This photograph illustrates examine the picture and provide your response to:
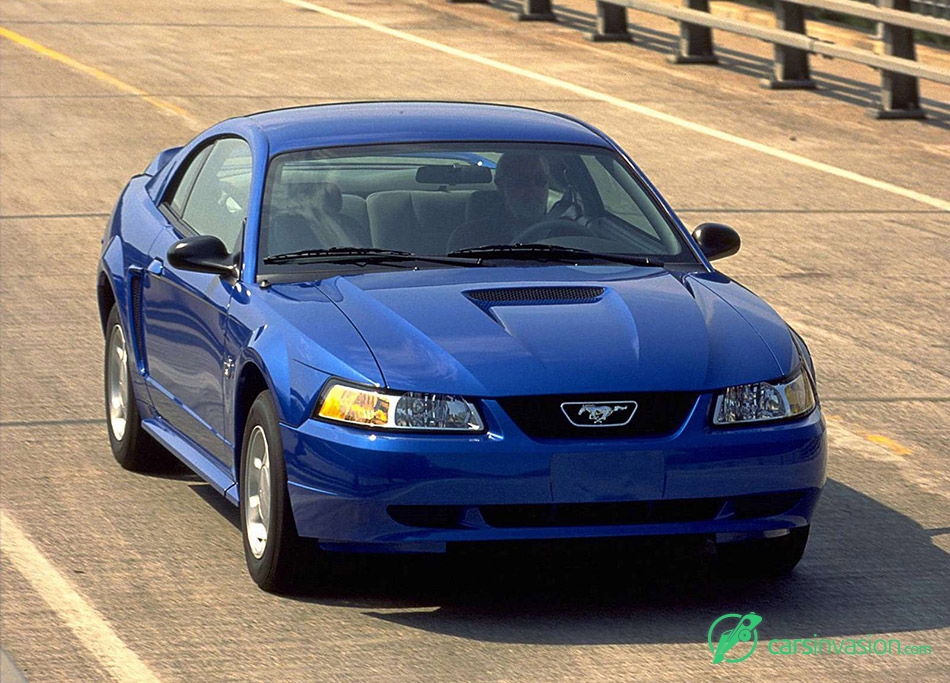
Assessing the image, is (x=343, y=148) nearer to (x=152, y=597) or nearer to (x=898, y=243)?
(x=152, y=597)

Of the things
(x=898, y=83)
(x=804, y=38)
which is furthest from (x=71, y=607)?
(x=804, y=38)

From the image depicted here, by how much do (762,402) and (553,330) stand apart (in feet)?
2.23

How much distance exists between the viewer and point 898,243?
44.8 ft

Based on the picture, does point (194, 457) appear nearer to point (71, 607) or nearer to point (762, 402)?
point (71, 607)

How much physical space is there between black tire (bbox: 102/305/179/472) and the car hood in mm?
1672

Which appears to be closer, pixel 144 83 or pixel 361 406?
pixel 361 406

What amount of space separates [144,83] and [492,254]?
1362 cm

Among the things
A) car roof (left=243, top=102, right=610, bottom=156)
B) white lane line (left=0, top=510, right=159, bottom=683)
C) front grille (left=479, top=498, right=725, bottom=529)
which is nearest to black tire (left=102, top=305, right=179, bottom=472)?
white lane line (left=0, top=510, right=159, bottom=683)

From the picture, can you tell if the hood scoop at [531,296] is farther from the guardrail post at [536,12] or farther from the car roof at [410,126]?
the guardrail post at [536,12]

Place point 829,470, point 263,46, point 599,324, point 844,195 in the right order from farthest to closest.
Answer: point 263,46 < point 844,195 < point 829,470 < point 599,324

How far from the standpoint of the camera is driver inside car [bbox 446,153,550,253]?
749 centimetres

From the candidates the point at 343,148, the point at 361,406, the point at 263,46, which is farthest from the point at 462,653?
the point at 263,46

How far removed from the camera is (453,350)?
20.9ft

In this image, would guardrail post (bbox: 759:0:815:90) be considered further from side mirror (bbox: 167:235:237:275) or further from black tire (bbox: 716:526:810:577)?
black tire (bbox: 716:526:810:577)
